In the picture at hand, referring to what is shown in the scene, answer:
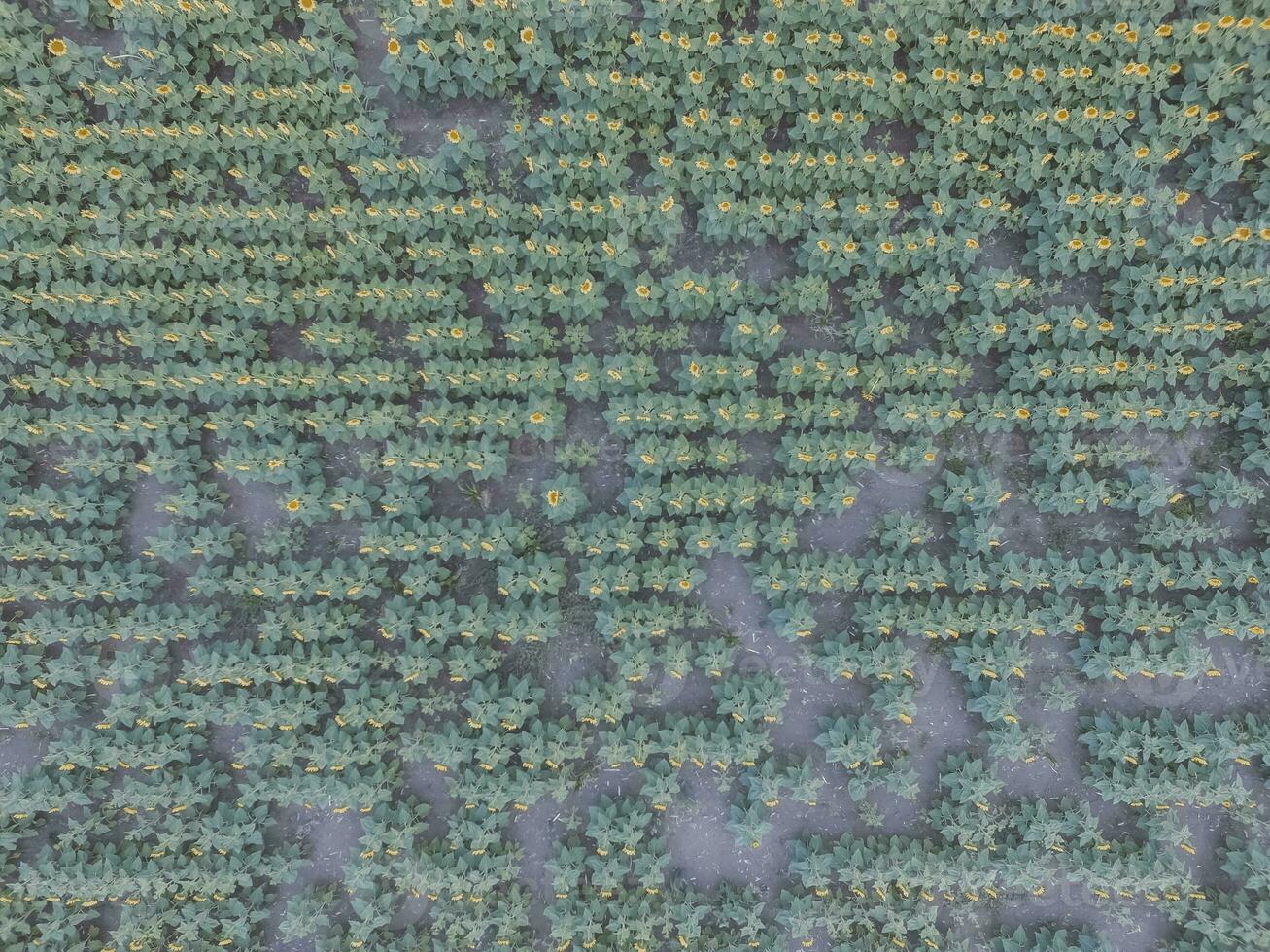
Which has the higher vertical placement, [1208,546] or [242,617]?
[1208,546]

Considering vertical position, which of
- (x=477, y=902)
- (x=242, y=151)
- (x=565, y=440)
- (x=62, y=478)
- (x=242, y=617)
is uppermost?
(x=242, y=151)

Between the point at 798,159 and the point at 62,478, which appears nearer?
the point at 798,159

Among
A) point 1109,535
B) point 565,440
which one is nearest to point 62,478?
point 565,440

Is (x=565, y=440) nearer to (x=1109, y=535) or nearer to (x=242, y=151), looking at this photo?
(x=242, y=151)

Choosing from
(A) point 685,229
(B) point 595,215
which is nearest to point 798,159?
(A) point 685,229

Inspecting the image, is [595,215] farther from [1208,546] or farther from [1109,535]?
[1208,546]

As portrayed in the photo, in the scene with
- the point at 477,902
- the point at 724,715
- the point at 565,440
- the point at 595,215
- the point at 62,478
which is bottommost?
the point at 477,902
